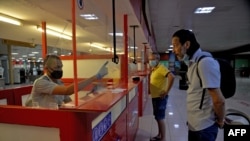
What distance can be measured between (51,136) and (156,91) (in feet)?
8.03

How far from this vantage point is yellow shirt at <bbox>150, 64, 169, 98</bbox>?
3.63 meters

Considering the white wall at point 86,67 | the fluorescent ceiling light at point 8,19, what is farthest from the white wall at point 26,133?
the fluorescent ceiling light at point 8,19

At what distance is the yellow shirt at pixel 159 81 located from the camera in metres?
3.63

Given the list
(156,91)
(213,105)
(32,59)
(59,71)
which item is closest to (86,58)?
(156,91)

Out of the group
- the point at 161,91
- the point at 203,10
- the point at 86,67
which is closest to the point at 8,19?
the point at 86,67

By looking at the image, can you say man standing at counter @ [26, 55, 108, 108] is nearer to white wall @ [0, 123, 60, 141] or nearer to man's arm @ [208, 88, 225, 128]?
white wall @ [0, 123, 60, 141]

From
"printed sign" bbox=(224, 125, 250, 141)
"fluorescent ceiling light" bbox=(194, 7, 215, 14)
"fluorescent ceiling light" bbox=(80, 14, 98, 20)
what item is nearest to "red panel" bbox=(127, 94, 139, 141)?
"printed sign" bbox=(224, 125, 250, 141)

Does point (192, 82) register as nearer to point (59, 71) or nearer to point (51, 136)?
point (51, 136)

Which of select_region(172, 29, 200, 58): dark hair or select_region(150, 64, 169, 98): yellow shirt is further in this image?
select_region(150, 64, 169, 98): yellow shirt

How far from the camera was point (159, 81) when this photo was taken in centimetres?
368

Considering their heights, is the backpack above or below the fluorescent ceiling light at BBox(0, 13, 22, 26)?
below

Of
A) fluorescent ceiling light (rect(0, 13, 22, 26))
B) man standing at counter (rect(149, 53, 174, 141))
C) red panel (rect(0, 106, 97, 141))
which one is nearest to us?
red panel (rect(0, 106, 97, 141))

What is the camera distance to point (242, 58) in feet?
104

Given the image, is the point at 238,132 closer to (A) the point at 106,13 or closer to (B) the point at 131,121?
(B) the point at 131,121
